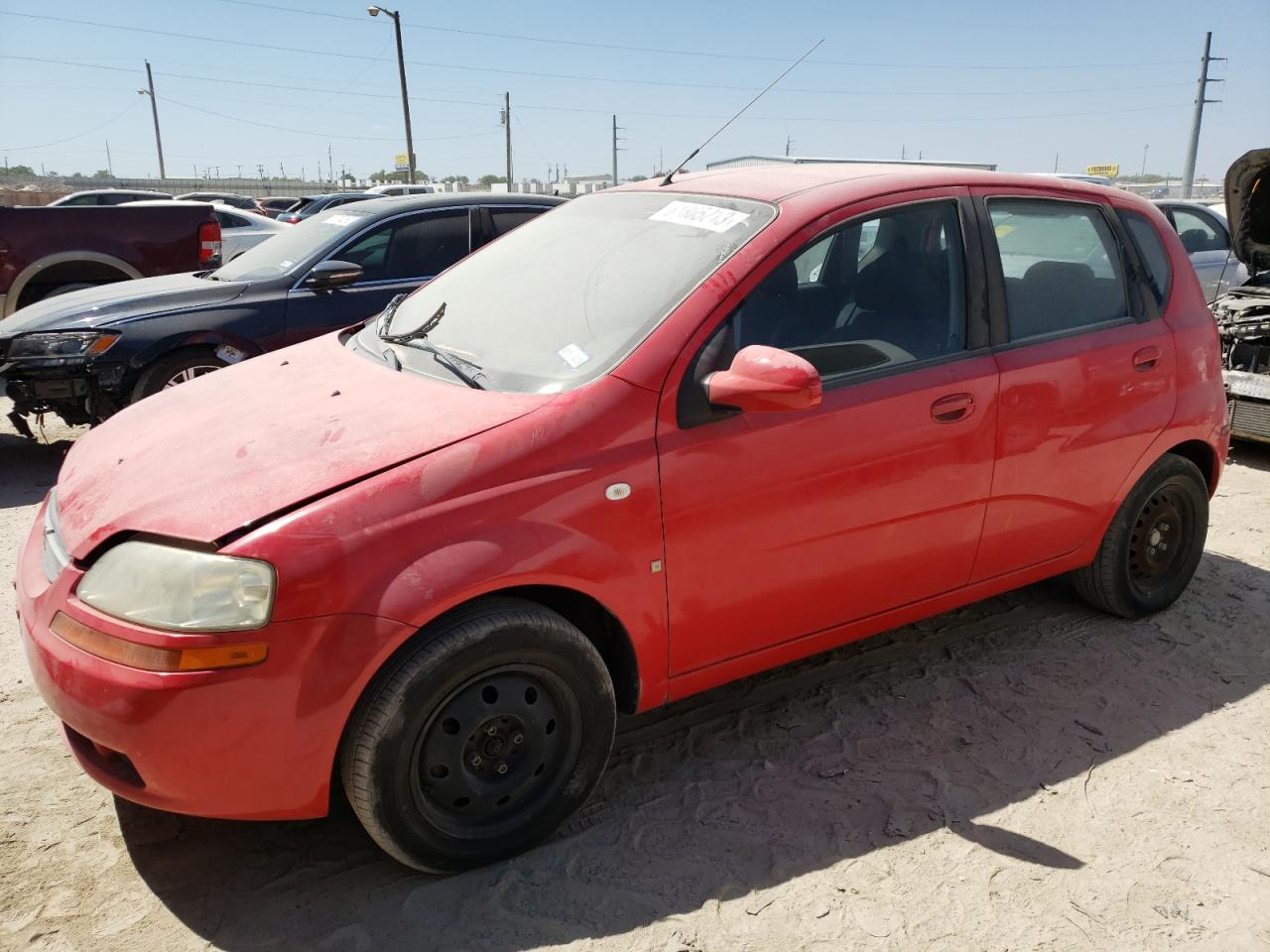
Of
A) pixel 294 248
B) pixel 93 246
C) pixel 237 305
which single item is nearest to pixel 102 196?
pixel 93 246

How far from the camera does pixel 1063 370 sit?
3.41 meters

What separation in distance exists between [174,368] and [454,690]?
14.7ft

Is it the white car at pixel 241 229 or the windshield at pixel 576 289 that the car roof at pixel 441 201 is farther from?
the white car at pixel 241 229

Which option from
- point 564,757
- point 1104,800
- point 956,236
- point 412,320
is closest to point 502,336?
point 412,320

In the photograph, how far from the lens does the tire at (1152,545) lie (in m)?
3.90

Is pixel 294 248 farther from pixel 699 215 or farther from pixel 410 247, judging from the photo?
pixel 699 215

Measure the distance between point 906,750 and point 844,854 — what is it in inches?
23.4

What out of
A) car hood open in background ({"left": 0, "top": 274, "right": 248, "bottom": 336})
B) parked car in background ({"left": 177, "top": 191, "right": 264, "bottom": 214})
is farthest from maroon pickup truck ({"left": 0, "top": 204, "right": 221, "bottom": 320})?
parked car in background ({"left": 177, "top": 191, "right": 264, "bottom": 214})

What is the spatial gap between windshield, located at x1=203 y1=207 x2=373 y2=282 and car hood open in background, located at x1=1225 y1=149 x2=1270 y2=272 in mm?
5960

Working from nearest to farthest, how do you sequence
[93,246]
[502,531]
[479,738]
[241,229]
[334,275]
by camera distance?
[502,531]
[479,738]
[334,275]
[93,246]
[241,229]

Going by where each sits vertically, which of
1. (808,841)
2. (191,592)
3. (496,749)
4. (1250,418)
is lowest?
(808,841)

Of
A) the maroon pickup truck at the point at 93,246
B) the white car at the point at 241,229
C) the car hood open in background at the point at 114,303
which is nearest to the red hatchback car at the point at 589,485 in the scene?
the car hood open in background at the point at 114,303

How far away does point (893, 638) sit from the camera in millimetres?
3955

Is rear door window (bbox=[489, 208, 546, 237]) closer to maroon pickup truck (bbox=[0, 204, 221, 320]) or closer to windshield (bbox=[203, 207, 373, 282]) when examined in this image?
windshield (bbox=[203, 207, 373, 282])
